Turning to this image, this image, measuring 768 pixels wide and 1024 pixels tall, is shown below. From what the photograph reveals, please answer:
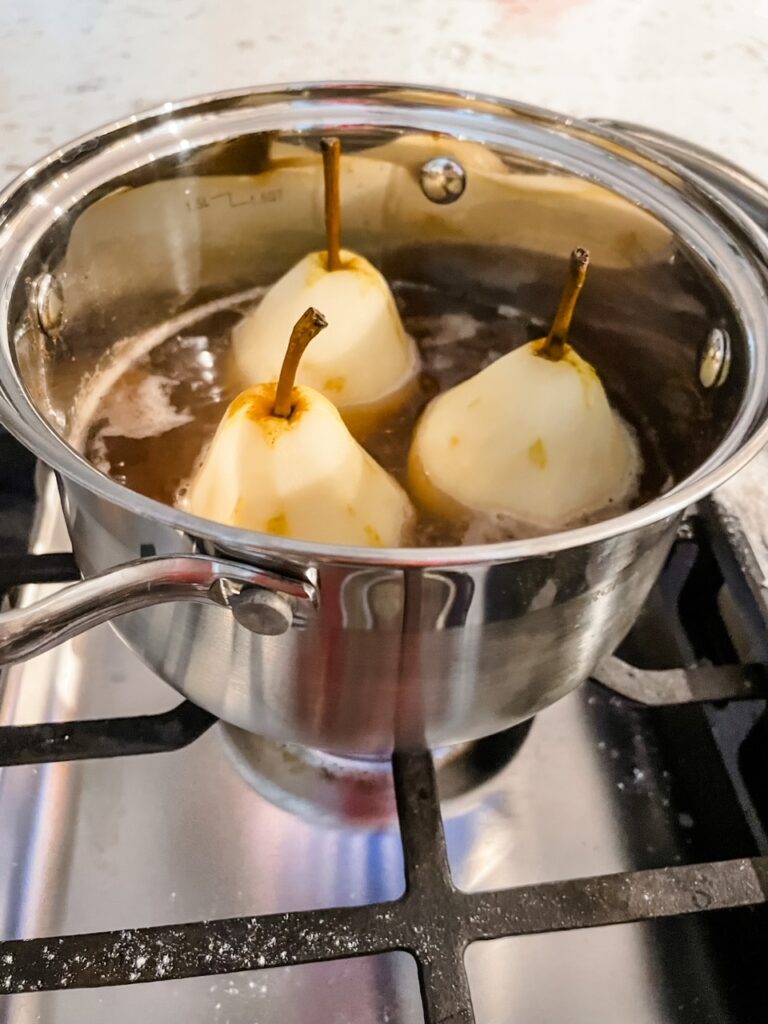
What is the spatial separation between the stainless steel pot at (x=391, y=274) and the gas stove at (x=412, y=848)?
0.07m

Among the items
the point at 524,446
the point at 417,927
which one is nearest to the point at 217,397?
the point at 524,446

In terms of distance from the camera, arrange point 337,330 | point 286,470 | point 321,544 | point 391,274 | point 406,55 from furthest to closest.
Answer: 1. point 406,55
2. point 391,274
3. point 337,330
4. point 286,470
5. point 321,544

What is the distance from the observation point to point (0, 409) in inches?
13.0

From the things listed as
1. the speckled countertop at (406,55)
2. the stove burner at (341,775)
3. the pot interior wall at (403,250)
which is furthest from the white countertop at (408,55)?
the stove burner at (341,775)

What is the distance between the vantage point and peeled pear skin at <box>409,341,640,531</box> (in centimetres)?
44

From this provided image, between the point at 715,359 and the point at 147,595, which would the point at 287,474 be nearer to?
the point at 147,595

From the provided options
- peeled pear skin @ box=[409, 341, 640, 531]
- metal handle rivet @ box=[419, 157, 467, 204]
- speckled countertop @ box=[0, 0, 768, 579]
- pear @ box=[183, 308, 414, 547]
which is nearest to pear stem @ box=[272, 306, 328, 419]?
pear @ box=[183, 308, 414, 547]

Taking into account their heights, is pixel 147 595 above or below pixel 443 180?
below

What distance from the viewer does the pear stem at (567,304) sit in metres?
0.41

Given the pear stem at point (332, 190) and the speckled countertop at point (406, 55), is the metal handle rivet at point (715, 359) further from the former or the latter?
the speckled countertop at point (406, 55)

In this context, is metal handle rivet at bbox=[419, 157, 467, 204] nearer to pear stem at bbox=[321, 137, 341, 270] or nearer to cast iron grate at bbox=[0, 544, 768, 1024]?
pear stem at bbox=[321, 137, 341, 270]

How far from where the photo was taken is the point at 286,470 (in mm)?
391

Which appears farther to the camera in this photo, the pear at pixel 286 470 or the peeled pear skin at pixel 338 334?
the peeled pear skin at pixel 338 334

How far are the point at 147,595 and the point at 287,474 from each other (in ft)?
0.33
